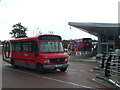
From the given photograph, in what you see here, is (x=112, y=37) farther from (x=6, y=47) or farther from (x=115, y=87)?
(x=115, y=87)

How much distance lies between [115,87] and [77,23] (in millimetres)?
16921

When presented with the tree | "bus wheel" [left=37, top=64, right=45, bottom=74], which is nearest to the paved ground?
"bus wheel" [left=37, top=64, right=45, bottom=74]

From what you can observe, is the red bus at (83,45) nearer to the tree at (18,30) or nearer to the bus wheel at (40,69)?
the bus wheel at (40,69)

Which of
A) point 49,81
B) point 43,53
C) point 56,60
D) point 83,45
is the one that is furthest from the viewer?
point 83,45

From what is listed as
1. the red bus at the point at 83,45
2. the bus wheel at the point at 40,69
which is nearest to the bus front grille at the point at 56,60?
the bus wheel at the point at 40,69

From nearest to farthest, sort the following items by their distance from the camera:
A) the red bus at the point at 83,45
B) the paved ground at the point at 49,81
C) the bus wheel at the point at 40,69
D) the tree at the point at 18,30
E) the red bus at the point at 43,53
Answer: the paved ground at the point at 49,81
the red bus at the point at 43,53
the bus wheel at the point at 40,69
the red bus at the point at 83,45
the tree at the point at 18,30

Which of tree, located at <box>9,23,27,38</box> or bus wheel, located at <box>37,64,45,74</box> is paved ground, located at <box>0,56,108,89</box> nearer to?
bus wheel, located at <box>37,64,45,74</box>

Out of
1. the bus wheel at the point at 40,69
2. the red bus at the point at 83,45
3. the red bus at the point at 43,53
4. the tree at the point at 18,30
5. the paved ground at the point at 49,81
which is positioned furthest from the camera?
the tree at the point at 18,30

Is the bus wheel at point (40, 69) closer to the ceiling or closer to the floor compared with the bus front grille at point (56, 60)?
closer to the floor

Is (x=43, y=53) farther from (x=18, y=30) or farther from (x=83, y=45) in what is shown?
(x=18, y=30)

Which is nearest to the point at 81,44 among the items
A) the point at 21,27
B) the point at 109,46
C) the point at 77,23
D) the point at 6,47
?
the point at 109,46

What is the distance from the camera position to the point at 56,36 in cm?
1426

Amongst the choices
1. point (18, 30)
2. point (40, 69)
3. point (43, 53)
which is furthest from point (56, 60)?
point (18, 30)

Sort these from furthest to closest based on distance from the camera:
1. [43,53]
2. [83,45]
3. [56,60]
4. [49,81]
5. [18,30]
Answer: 1. [18,30]
2. [83,45]
3. [43,53]
4. [56,60]
5. [49,81]
